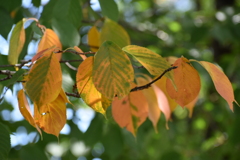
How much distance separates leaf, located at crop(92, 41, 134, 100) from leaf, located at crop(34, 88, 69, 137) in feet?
0.36

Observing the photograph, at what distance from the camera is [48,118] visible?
2.22ft

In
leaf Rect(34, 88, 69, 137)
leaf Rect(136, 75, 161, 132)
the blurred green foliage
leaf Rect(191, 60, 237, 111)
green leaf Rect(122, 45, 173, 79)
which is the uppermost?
green leaf Rect(122, 45, 173, 79)

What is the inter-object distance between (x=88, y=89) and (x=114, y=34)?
1.51 feet

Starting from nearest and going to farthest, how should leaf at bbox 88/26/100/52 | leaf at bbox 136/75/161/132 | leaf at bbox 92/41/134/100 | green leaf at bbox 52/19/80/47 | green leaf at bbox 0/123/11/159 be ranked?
leaf at bbox 92/41/134/100 → green leaf at bbox 0/123/11/159 → leaf at bbox 136/75/161/132 → green leaf at bbox 52/19/80/47 → leaf at bbox 88/26/100/52

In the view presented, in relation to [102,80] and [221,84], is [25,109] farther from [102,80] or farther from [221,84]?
[221,84]

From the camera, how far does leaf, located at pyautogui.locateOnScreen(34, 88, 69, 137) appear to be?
66 centimetres

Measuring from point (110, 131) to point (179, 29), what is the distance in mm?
1186

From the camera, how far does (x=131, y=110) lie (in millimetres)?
887

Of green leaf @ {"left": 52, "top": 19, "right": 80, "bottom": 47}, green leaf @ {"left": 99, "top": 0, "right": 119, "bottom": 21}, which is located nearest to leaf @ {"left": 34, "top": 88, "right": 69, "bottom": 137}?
green leaf @ {"left": 52, "top": 19, "right": 80, "bottom": 47}

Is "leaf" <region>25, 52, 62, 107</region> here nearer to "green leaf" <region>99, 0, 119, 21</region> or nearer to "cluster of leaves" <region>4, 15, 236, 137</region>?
"cluster of leaves" <region>4, 15, 236, 137</region>

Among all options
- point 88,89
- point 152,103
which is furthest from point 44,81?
point 152,103

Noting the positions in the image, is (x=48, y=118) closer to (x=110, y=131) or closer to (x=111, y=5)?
(x=111, y=5)

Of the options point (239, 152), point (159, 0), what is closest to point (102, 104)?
point (239, 152)

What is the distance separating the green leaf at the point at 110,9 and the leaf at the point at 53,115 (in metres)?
0.52
